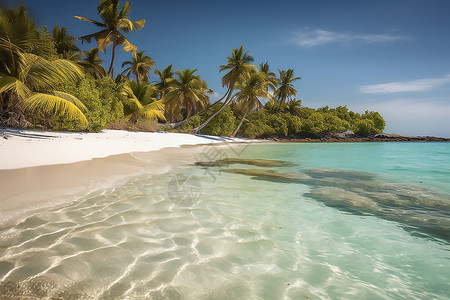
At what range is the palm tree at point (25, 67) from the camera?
28.3 ft

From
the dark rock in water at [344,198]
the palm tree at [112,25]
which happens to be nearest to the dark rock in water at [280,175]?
the dark rock in water at [344,198]

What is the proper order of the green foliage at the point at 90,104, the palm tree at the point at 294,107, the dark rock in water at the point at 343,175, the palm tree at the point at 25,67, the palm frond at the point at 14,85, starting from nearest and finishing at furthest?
the dark rock in water at the point at 343,175 → the palm frond at the point at 14,85 → the palm tree at the point at 25,67 → the green foliage at the point at 90,104 → the palm tree at the point at 294,107

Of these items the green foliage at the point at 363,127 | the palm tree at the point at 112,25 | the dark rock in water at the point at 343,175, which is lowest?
the dark rock in water at the point at 343,175

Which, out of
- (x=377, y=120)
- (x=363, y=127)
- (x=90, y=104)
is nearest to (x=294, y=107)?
(x=363, y=127)

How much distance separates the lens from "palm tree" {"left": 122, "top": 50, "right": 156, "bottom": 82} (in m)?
28.8

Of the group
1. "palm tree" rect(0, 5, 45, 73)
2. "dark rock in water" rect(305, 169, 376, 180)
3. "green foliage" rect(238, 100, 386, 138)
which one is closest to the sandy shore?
"palm tree" rect(0, 5, 45, 73)

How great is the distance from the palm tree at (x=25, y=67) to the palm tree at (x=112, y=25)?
12.3 m

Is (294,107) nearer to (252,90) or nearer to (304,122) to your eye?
(304,122)

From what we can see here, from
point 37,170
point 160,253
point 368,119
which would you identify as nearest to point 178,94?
point 37,170

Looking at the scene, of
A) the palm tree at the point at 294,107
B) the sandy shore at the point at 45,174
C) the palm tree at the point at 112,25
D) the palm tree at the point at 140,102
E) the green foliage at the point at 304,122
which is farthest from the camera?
the palm tree at the point at 294,107

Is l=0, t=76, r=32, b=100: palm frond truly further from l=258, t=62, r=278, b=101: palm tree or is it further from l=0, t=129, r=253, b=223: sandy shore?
l=258, t=62, r=278, b=101: palm tree

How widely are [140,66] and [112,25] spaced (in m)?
8.28

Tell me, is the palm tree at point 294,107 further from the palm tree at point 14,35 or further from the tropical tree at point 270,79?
the palm tree at point 14,35

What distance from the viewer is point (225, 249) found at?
225 centimetres
